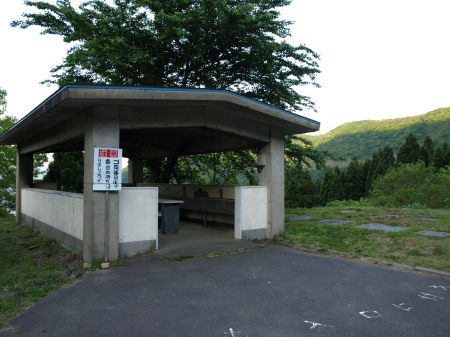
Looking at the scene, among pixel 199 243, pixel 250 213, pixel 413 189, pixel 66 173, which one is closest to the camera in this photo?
pixel 199 243

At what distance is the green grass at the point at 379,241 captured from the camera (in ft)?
23.2

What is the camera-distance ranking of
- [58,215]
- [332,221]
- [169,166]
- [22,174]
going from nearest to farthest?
[58,215] → [332,221] → [22,174] → [169,166]

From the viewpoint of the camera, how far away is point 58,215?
31.2 feet

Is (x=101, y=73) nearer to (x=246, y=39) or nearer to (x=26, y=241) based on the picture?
(x=246, y=39)

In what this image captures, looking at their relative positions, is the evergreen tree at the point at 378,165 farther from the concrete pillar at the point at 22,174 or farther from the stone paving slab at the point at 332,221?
the concrete pillar at the point at 22,174

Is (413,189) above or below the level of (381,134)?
below

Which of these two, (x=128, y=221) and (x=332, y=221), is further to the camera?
(x=332, y=221)

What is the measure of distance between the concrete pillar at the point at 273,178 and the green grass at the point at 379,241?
386 mm

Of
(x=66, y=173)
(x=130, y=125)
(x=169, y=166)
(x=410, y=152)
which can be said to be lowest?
(x=66, y=173)

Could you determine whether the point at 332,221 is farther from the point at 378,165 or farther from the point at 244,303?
the point at 378,165

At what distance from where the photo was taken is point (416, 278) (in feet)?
19.3

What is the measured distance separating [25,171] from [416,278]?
47.0ft

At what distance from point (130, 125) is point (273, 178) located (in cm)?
408

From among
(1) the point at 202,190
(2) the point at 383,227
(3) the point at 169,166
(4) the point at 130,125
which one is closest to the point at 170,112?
(4) the point at 130,125
